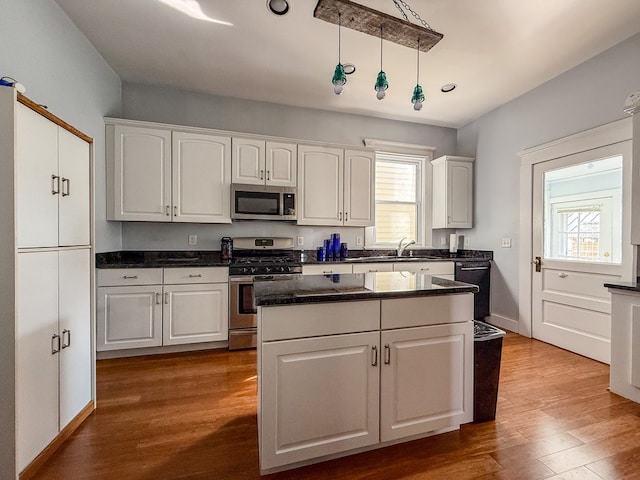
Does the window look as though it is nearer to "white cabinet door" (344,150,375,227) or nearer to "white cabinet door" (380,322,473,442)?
"white cabinet door" (344,150,375,227)

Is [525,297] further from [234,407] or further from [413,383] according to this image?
[234,407]

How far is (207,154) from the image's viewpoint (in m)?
3.27

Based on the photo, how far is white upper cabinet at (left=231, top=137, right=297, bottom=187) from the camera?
133 inches

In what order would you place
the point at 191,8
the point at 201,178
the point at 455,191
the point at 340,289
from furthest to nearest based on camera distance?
the point at 455,191 → the point at 201,178 → the point at 191,8 → the point at 340,289

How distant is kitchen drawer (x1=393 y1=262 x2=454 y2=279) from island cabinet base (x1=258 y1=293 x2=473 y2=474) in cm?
211

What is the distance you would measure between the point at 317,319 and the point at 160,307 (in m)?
2.16

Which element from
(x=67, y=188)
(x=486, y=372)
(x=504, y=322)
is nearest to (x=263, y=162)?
(x=67, y=188)

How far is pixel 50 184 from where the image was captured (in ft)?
5.18

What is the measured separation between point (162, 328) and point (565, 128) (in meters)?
4.53

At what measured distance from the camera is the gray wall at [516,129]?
8.93 feet

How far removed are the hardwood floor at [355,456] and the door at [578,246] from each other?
649mm

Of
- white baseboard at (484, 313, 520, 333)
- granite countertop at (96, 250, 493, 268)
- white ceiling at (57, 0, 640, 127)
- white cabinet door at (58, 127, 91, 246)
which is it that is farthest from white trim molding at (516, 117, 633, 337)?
white cabinet door at (58, 127, 91, 246)

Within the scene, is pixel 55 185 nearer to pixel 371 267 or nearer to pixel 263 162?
pixel 263 162

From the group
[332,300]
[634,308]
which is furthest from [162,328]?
[634,308]
